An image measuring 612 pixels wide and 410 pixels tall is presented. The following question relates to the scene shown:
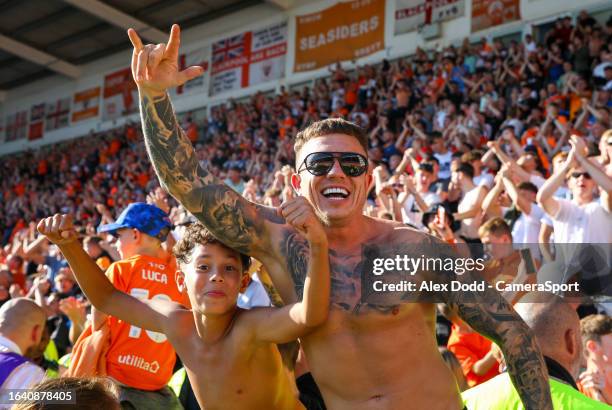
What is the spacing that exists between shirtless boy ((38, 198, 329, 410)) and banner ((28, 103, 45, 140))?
89.7 ft

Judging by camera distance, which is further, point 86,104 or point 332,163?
point 86,104

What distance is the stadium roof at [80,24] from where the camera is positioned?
840 inches

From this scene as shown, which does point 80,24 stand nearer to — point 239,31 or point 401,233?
point 239,31

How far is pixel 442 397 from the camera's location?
2.49m

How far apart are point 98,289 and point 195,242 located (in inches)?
18.5

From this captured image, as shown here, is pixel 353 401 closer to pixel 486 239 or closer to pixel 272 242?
pixel 272 242

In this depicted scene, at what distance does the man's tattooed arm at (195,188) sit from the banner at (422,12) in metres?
14.7

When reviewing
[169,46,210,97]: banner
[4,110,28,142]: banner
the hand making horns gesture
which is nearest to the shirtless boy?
the hand making horns gesture

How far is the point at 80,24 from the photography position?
23047 millimetres

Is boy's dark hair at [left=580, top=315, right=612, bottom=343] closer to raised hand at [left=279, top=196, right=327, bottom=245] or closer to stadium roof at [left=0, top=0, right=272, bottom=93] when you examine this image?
raised hand at [left=279, top=196, right=327, bottom=245]

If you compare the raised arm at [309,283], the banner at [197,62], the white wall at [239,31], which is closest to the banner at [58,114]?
the white wall at [239,31]

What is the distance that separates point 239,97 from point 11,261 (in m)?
13.0

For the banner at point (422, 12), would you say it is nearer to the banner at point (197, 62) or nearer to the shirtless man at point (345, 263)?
the banner at point (197, 62)

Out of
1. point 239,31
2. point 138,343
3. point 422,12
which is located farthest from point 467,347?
point 239,31
